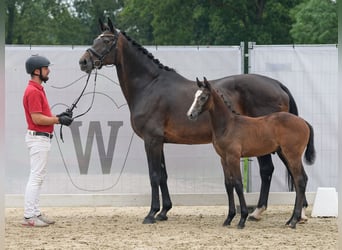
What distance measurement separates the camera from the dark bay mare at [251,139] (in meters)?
6.92

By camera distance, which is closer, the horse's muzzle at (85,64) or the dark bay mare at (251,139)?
the dark bay mare at (251,139)

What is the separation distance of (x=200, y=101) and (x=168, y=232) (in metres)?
1.39

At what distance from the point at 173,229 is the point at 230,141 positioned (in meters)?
1.11

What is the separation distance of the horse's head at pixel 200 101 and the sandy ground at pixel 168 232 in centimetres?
122

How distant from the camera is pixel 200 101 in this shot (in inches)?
265

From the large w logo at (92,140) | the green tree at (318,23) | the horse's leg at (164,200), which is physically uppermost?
the green tree at (318,23)

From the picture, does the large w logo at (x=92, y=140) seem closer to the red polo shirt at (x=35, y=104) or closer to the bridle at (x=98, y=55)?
the bridle at (x=98, y=55)

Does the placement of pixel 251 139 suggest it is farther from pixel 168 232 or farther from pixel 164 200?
pixel 164 200

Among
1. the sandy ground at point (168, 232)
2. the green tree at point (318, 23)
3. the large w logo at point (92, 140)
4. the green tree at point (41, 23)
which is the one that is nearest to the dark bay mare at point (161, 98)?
the sandy ground at point (168, 232)

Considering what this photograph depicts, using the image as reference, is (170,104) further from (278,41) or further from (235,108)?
(278,41)

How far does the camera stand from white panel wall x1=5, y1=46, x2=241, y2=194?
8.84 meters

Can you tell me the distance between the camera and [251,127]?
23.0 ft

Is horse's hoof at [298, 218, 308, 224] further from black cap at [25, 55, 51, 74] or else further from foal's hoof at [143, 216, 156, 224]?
black cap at [25, 55, 51, 74]

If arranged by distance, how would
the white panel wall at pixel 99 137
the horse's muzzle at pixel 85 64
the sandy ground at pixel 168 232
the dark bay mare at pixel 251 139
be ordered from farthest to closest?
the white panel wall at pixel 99 137, the horse's muzzle at pixel 85 64, the dark bay mare at pixel 251 139, the sandy ground at pixel 168 232
